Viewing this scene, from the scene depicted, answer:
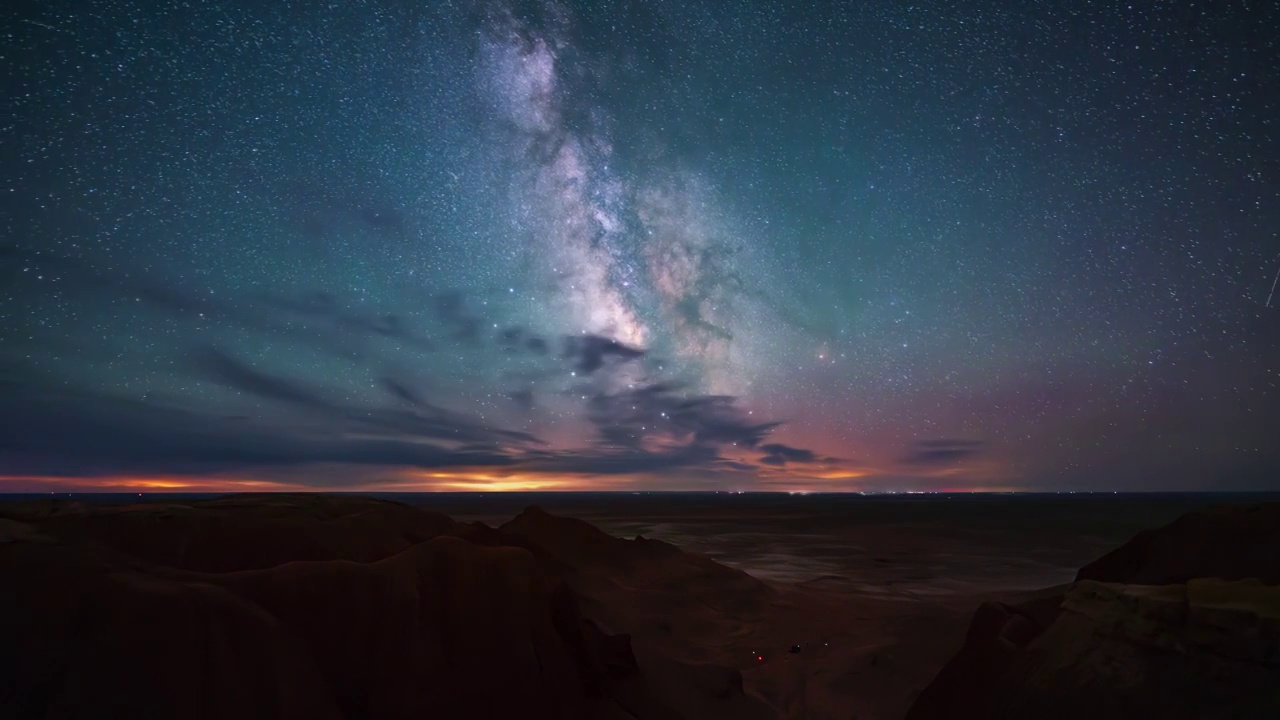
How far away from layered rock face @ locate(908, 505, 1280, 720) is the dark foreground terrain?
0.03 metres

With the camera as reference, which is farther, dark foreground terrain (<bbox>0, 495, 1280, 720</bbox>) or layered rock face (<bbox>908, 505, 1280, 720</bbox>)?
layered rock face (<bbox>908, 505, 1280, 720</bbox>)

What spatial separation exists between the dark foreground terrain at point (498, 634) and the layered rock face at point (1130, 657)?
0.03m

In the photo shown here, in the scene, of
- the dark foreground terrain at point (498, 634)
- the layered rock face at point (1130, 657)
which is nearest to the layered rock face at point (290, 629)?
the dark foreground terrain at point (498, 634)

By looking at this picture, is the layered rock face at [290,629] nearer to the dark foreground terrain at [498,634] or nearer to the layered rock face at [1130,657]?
the dark foreground terrain at [498,634]

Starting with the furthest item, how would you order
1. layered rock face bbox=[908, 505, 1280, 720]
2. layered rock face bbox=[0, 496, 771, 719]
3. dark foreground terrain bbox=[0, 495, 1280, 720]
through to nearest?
1. layered rock face bbox=[908, 505, 1280, 720]
2. dark foreground terrain bbox=[0, 495, 1280, 720]
3. layered rock face bbox=[0, 496, 771, 719]

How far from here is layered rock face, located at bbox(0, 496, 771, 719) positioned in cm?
599

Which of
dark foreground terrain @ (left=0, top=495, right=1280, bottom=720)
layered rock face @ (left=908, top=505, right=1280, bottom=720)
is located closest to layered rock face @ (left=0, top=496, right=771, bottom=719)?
dark foreground terrain @ (left=0, top=495, right=1280, bottom=720)

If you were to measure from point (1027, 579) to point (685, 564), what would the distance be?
19.6 meters

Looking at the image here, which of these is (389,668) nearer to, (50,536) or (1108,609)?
(50,536)

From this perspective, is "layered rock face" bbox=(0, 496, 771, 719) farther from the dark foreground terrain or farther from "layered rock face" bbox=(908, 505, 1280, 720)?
"layered rock face" bbox=(908, 505, 1280, 720)

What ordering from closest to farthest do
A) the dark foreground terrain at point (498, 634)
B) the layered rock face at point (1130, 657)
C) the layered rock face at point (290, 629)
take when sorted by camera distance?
the layered rock face at point (290, 629), the dark foreground terrain at point (498, 634), the layered rock face at point (1130, 657)

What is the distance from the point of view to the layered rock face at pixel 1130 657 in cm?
651

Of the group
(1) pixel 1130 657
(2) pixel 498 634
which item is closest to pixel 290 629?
(2) pixel 498 634

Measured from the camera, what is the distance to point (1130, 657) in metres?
7.48
